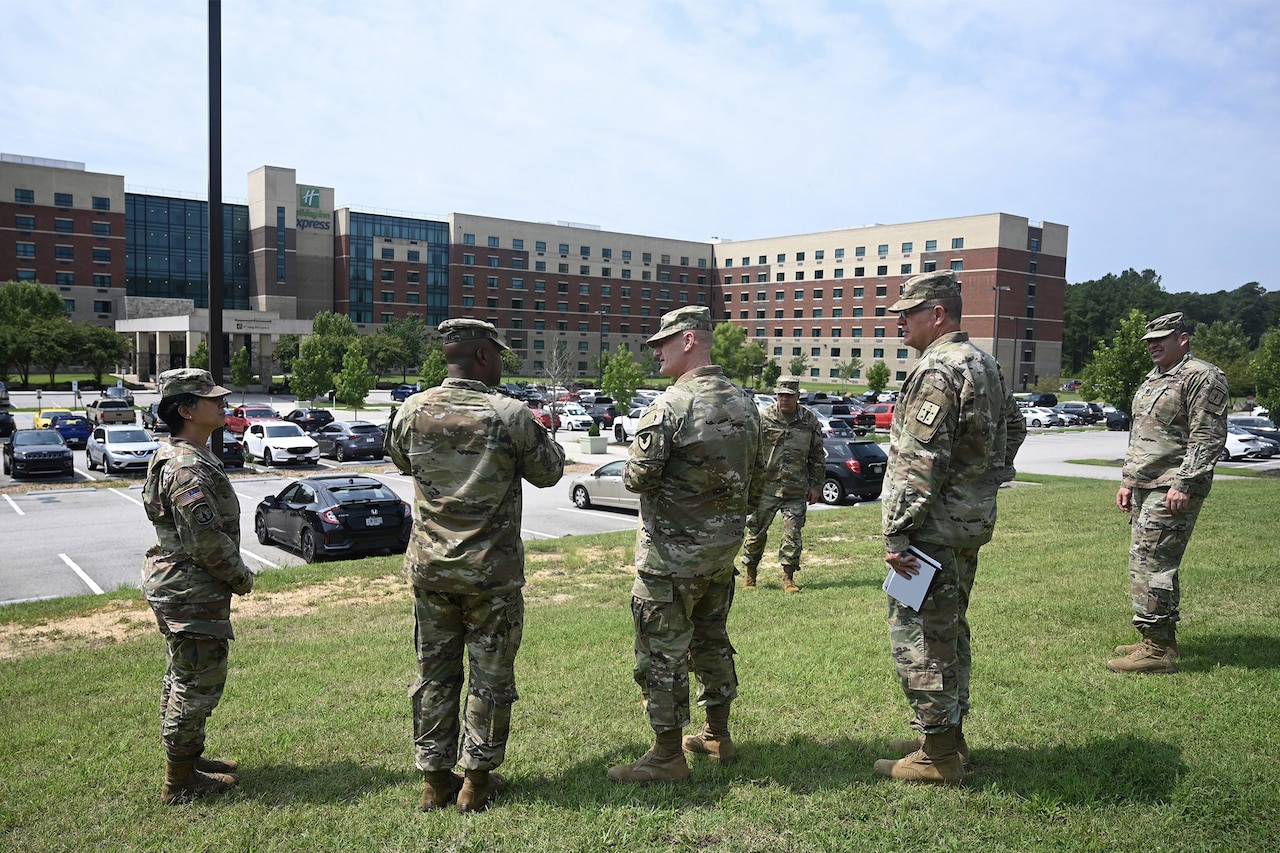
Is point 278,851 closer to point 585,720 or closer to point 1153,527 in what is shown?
point 585,720

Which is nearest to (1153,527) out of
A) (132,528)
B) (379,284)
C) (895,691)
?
(895,691)

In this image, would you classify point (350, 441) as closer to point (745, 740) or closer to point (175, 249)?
point (745, 740)

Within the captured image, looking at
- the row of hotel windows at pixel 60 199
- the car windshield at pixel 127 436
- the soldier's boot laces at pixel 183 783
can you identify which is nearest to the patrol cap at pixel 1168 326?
the soldier's boot laces at pixel 183 783

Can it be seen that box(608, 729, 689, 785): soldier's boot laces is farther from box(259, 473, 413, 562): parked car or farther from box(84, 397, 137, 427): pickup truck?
box(84, 397, 137, 427): pickup truck

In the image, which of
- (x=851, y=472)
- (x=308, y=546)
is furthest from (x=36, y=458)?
(x=851, y=472)

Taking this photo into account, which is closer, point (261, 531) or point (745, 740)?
point (745, 740)

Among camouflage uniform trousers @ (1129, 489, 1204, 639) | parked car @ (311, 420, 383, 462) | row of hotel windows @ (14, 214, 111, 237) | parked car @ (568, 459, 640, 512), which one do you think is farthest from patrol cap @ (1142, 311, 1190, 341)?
row of hotel windows @ (14, 214, 111, 237)

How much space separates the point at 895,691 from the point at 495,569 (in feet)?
9.52

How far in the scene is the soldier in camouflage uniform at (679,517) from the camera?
427 cm

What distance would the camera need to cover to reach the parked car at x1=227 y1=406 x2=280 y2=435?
3769 centimetres

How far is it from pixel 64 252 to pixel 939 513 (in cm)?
10249

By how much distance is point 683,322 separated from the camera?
177 inches

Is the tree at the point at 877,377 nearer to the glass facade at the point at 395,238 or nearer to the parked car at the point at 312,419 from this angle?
the parked car at the point at 312,419

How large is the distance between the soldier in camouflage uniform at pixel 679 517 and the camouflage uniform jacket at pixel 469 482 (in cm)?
58
